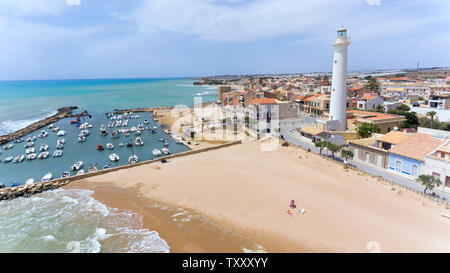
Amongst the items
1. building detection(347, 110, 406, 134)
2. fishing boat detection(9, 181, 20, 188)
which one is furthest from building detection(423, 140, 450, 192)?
fishing boat detection(9, 181, 20, 188)

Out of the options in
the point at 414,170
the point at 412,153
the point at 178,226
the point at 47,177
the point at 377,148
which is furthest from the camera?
the point at 47,177

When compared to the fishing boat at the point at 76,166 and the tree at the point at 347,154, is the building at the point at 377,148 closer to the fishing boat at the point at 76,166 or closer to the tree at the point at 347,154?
the tree at the point at 347,154

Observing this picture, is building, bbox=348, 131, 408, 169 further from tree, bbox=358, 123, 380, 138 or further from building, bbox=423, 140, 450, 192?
tree, bbox=358, 123, 380, 138

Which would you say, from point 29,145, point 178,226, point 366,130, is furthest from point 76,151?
point 366,130

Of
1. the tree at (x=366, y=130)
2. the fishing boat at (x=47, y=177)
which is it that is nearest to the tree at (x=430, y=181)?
the tree at (x=366, y=130)

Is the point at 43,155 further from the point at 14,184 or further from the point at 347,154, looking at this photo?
the point at 347,154
